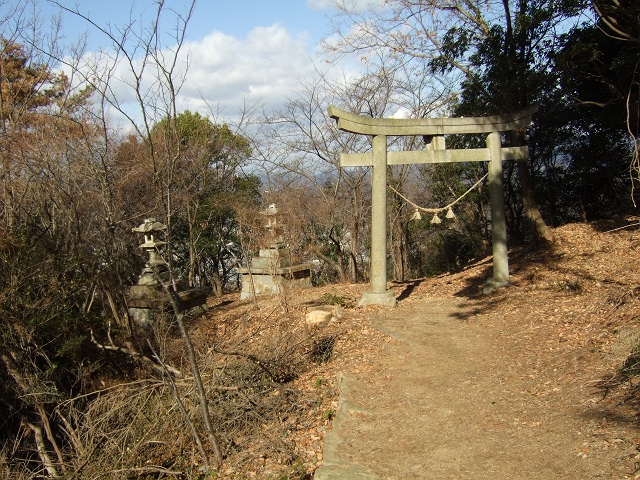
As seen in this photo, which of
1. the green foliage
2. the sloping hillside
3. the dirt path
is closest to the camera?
the dirt path

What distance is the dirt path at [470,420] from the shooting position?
3.84m

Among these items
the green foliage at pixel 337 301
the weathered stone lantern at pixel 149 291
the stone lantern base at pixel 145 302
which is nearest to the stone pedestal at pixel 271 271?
the weathered stone lantern at pixel 149 291

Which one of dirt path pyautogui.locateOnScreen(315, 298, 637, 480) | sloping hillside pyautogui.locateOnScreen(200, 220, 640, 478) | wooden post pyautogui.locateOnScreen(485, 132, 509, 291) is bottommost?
dirt path pyautogui.locateOnScreen(315, 298, 637, 480)

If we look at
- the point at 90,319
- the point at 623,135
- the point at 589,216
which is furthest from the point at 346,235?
the point at 90,319

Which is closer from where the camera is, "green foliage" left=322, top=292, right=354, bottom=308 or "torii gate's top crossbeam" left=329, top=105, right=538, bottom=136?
"torii gate's top crossbeam" left=329, top=105, right=538, bottom=136

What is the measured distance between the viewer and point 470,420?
15.6 ft

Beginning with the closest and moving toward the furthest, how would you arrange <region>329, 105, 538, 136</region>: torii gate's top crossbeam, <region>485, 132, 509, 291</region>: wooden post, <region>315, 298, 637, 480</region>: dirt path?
1. <region>315, 298, 637, 480</region>: dirt path
2. <region>329, 105, 538, 136</region>: torii gate's top crossbeam
3. <region>485, 132, 509, 291</region>: wooden post

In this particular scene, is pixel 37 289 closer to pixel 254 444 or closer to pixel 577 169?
pixel 254 444

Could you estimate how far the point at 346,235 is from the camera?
18.3 meters

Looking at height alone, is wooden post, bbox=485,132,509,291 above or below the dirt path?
above

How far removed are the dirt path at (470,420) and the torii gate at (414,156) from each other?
6.59 ft

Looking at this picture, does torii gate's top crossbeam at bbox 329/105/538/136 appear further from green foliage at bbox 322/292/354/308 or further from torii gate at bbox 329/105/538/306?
green foliage at bbox 322/292/354/308

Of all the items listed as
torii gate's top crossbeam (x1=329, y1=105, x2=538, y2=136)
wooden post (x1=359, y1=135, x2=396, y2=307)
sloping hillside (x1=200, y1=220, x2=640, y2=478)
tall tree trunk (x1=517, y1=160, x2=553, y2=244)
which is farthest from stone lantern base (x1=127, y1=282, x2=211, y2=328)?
tall tree trunk (x1=517, y1=160, x2=553, y2=244)

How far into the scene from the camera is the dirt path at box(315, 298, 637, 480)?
3.84 m
